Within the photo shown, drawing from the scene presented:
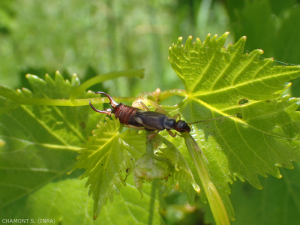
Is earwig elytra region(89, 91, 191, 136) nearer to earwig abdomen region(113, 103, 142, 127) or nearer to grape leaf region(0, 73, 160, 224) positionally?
earwig abdomen region(113, 103, 142, 127)

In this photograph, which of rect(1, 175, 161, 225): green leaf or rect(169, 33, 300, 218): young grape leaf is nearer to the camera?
rect(169, 33, 300, 218): young grape leaf

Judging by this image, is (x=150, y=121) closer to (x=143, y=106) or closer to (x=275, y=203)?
(x=143, y=106)

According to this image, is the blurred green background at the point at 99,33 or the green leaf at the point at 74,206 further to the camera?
the blurred green background at the point at 99,33

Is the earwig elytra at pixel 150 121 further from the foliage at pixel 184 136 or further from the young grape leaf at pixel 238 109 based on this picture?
the young grape leaf at pixel 238 109

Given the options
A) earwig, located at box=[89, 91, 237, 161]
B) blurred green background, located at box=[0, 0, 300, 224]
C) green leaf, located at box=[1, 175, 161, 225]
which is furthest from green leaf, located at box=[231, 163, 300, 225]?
blurred green background, located at box=[0, 0, 300, 224]

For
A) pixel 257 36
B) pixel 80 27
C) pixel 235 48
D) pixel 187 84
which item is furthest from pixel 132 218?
pixel 80 27

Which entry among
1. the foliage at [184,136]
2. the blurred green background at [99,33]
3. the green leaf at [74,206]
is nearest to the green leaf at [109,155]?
the foliage at [184,136]

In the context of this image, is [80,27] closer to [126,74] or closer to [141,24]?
[141,24]

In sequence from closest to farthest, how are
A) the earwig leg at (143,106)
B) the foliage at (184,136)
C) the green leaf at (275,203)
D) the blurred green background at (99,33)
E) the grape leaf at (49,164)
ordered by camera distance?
1. the foliage at (184,136)
2. the earwig leg at (143,106)
3. the grape leaf at (49,164)
4. the green leaf at (275,203)
5. the blurred green background at (99,33)

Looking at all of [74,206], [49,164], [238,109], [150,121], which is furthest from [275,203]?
[49,164]
